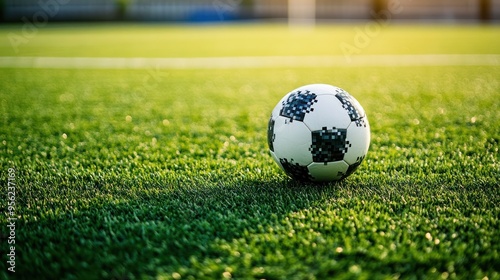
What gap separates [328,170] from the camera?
2.73 metres

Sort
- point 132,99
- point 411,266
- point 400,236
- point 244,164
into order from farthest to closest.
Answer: point 132,99
point 244,164
point 400,236
point 411,266

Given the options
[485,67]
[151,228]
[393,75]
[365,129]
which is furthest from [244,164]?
[485,67]

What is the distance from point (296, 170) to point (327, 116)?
1.17ft

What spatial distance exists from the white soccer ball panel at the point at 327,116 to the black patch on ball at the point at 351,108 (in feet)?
0.11

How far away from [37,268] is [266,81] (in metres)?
6.21

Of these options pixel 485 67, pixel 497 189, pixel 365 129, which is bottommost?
pixel 485 67

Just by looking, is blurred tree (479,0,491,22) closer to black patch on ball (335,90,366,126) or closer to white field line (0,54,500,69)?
white field line (0,54,500,69)

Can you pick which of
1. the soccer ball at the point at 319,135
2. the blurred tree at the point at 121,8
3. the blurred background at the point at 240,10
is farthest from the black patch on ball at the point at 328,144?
the blurred tree at the point at 121,8

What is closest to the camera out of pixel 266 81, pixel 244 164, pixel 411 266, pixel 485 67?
pixel 411 266

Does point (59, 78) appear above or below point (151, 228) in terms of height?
below

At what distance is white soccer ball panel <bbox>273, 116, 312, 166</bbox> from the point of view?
270 cm

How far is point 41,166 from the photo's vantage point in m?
3.41

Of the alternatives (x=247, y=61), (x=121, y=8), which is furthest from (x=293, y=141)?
(x=121, y=8)

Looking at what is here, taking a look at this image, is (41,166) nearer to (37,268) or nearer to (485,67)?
(37,268)
